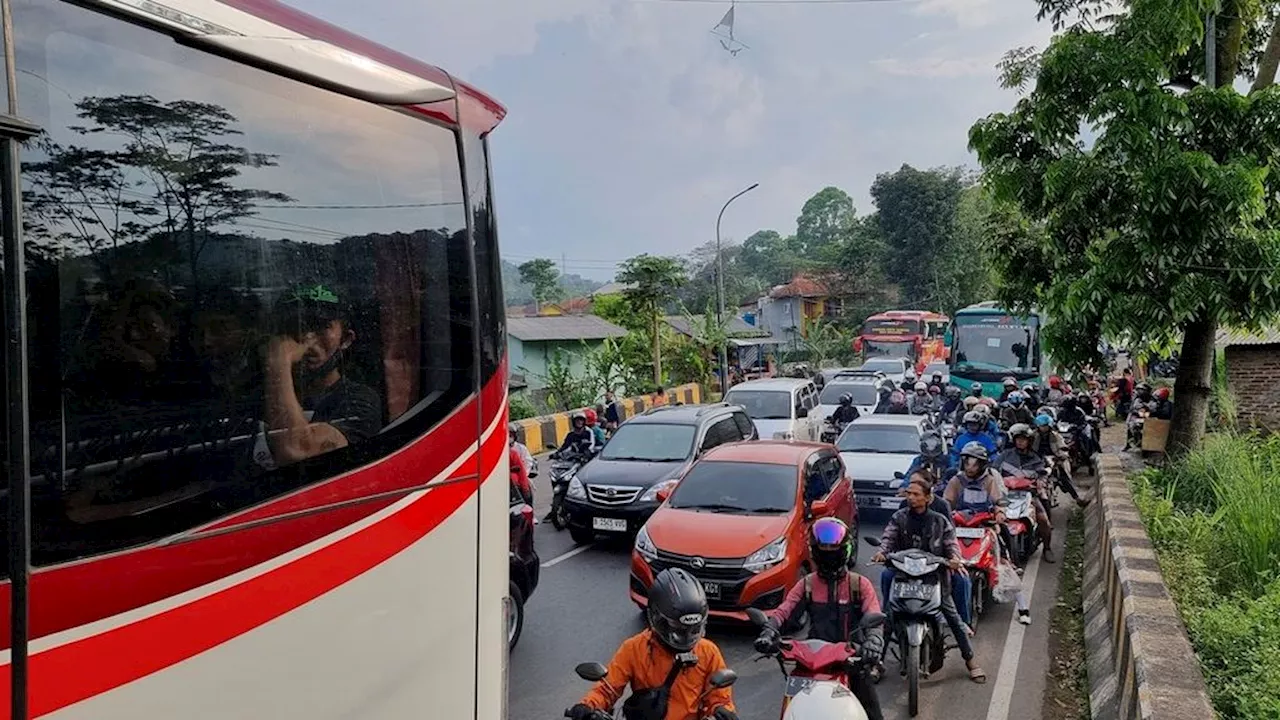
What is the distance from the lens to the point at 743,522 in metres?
8.09

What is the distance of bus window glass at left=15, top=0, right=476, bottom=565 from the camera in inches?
75.2

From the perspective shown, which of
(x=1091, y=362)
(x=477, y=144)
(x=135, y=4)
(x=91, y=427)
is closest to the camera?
(x=91, y=427)

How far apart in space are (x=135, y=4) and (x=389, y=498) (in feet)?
4.89

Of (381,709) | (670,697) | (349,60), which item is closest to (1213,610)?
(670,697)

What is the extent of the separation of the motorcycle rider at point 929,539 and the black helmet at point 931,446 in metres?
5.74

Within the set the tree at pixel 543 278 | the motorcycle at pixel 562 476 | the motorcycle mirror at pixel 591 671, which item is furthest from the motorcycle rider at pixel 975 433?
the tree at pixel 543 278

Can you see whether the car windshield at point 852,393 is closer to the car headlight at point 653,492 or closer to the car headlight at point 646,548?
the car headlight at point 653,492

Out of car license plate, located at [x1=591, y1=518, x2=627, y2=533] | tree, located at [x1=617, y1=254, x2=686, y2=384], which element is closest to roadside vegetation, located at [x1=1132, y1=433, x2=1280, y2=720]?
car license plate, located at [x1=591, y1=518, x2=627, y2=533]

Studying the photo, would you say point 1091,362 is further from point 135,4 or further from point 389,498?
point 135,4

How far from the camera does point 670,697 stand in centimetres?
397

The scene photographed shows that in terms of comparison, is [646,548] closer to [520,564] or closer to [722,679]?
[520,564]

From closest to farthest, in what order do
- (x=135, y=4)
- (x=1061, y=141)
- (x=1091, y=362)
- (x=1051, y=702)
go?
(x=135, y=4), (x=1051, y=702), (x=1061, y=141), (x=1091, y=362)

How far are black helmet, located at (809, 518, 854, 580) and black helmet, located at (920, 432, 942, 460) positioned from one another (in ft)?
24.9

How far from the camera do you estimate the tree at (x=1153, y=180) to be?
9109mm
